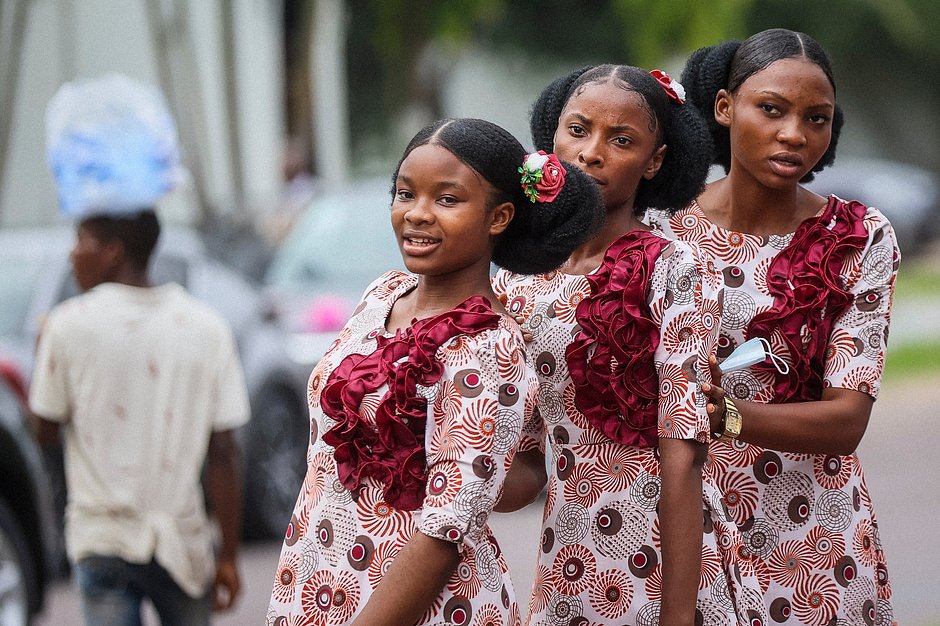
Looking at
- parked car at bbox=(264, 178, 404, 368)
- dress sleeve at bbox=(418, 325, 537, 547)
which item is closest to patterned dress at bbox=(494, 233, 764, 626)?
dress sleeve at bbox=(418, 325, 537, 547)

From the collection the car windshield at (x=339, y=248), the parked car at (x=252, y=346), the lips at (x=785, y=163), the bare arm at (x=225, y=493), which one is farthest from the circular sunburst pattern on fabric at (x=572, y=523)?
the car windshield at (x=339, y=248)

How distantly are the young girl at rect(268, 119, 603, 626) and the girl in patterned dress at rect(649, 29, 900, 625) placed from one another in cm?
55

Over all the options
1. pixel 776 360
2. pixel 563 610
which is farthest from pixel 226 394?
pixel 776 360

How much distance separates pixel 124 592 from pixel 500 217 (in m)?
2.20

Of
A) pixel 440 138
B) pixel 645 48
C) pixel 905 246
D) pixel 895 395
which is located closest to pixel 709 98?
pixel 440 138

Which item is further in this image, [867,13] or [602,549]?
[867,13]

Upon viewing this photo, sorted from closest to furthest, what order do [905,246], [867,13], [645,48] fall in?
1. [645,48]
2. [905,246]
3. [867,13]

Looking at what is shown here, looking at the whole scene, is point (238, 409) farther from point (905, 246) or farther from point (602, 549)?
point (905, 246)

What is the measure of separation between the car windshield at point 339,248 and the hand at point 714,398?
20.4 ft

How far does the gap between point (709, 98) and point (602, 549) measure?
3.55 feet

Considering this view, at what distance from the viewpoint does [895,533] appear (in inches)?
343

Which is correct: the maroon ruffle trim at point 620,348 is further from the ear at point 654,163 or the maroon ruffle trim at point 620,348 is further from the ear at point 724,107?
the ear at point 724,107

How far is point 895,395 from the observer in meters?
14.0

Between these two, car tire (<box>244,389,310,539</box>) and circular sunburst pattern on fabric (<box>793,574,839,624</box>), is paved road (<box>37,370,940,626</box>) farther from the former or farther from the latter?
circular sunburst pattern on fabric (<box>793,574,839,624</box>)
